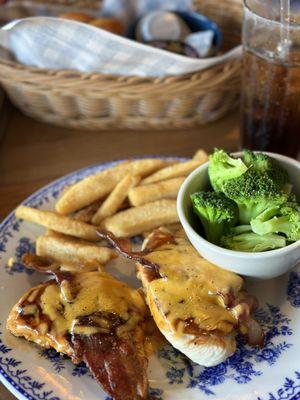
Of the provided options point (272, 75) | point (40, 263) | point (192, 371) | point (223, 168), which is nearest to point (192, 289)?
point (192, 371)

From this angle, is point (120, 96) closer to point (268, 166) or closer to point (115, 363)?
point (268, 166)

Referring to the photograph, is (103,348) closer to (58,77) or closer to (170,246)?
(170,246)

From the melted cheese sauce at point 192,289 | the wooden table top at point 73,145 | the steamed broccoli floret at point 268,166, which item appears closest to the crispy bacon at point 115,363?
the melted cheese sauce at point 192,289

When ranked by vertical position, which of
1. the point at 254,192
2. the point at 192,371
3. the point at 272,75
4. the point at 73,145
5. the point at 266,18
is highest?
the point at 266,18

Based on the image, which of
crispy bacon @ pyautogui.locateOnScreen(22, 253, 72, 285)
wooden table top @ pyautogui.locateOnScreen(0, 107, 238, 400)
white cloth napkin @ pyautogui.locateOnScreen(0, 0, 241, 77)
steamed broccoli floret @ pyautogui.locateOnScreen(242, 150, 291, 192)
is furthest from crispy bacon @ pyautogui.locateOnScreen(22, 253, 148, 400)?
white cloth napkin @ pyautogui.locateOnScreen(0, 0, 241, 77)

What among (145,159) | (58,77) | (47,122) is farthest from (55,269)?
(47,122)

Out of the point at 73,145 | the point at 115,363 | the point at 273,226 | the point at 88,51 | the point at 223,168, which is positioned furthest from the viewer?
the point at 73,145
